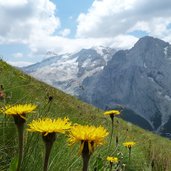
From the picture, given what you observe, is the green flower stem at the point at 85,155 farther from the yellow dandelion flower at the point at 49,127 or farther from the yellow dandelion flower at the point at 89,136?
the yellow dandelion flower at the point at 49,127

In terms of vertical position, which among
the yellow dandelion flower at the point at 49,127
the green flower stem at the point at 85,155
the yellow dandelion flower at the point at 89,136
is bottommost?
the green flower stem at the point at 85,155

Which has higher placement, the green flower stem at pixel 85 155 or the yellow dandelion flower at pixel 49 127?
the yellow dandelion flower at pixel 49 127

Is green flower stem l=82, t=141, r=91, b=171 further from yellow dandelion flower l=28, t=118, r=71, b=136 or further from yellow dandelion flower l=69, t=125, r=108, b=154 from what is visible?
yellow dandelion flower l=28, t=118, r=71, b=136

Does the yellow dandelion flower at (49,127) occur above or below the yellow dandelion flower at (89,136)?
above

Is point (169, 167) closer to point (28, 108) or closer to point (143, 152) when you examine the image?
point (143, 152)

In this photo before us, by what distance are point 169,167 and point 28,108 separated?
236 inches

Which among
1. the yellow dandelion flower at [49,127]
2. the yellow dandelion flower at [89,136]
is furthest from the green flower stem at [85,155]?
the yellow dandelion flower at [49,127]

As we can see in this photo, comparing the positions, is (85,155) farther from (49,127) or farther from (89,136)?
(49,127)

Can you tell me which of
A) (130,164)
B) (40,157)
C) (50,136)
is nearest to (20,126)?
(50,136)

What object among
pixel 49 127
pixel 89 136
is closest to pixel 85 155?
pixel 89 136

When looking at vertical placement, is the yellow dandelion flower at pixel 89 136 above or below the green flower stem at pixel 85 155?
above

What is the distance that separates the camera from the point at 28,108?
8.91 ft

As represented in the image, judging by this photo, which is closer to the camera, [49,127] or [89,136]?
A: [89,136]

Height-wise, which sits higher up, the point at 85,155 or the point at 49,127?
the point at 49,127
